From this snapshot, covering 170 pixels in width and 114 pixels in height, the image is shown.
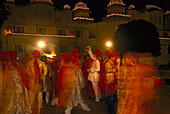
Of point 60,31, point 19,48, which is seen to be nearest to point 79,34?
point 60,31

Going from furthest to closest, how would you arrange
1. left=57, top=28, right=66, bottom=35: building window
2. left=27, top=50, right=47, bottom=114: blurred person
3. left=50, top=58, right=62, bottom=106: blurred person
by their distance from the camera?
left=57, top=28, right=66, bottom=35: building window < left=50, top=58, right=62, bottom=106: blurred person < left=27, top=50, right=47, bottom=114: blurred person

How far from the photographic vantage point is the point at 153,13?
123 ft

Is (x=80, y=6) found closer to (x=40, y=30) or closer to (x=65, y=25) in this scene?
(x=65, y=25)

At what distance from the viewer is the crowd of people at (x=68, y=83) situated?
4.92m

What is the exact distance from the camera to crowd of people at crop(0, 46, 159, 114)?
4922 mm

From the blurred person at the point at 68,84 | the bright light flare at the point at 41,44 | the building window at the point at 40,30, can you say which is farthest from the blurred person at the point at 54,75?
the building window at the point at 40,30

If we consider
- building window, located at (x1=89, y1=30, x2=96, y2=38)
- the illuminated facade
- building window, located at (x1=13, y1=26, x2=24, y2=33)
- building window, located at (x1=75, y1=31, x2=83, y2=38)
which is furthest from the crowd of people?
building window, located at (x1=89, y1=30, x2=96, y2=38)

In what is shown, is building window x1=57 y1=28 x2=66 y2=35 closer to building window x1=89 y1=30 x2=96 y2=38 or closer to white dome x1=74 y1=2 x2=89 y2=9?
building window x1=89 y1=30 x2=96 y2=38

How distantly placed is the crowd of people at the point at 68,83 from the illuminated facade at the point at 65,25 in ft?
69.1

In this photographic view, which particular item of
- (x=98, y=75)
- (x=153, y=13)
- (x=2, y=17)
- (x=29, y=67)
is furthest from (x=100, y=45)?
Answer: (x=29, y=67)

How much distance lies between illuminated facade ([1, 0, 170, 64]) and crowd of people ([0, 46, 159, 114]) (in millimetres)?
21064

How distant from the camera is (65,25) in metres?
33.2

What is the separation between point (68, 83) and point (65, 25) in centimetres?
2769

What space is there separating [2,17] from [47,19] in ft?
30.1
